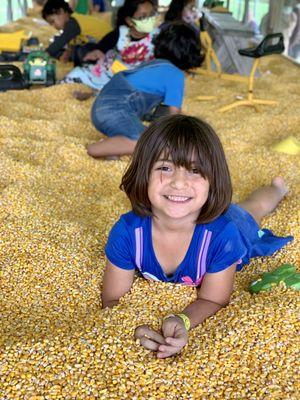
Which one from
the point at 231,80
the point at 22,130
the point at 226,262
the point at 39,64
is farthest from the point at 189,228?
the point at 231,80

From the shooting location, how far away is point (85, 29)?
550 cm

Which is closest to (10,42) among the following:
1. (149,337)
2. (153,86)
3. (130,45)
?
(130,45)

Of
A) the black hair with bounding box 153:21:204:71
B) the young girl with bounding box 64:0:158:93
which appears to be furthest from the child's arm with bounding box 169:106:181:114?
the young girl with bounding box 64:0:158:93

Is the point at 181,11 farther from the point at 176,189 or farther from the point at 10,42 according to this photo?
the point at 176,189

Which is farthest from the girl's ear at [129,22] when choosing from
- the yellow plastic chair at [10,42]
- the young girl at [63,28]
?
the yellow plastic chair at [10,42]

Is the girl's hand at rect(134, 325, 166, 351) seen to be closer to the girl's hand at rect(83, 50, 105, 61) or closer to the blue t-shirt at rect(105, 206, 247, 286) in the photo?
the blue t-shirt at rect(105, 206, 247, 286)

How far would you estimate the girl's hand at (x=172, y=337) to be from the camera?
1.08 metres

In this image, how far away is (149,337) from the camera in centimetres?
112

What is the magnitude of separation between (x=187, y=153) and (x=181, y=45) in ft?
5.75

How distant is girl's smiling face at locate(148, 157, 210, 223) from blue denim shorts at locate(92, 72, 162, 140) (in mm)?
1385

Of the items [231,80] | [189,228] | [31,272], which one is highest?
[189,228]

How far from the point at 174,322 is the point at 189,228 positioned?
271 mm

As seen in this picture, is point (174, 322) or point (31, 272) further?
point (31, 272)

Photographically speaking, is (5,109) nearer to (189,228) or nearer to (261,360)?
(189,228)
